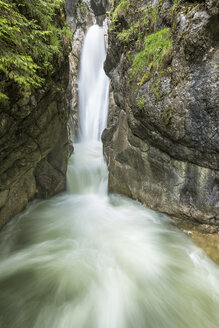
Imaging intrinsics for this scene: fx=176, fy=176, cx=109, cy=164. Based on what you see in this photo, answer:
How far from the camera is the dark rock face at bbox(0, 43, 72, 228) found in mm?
3902

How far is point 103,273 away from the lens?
13.0 feet

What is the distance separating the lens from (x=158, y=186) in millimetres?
6000

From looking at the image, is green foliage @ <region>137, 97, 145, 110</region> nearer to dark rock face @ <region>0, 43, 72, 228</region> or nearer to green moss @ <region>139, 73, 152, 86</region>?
green moss @ <region>139, 73, 152, 86</region>

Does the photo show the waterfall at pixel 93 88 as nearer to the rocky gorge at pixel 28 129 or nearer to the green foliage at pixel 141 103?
the rocky gorge at pixel 28 129

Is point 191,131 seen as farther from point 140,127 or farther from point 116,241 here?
point 116,241

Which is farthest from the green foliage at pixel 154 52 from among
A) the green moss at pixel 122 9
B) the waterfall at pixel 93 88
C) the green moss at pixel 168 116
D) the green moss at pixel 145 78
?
the waterfall at pixel 93 88

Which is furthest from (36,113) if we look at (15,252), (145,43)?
(145,43)

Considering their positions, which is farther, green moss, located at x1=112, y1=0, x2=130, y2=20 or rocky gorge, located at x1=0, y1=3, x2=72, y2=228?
green moss, located at x1=112, y1=0, x2=130, y2=20

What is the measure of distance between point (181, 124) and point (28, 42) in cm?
421

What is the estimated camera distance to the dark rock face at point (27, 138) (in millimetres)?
3902

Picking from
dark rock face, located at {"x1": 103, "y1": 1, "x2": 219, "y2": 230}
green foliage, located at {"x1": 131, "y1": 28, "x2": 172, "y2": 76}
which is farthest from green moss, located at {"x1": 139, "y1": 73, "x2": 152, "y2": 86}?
green foliage, located at {"x1": 131, "y1": 28, "x2": 172, "y2": 76}

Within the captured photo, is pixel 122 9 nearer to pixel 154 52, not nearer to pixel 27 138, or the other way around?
pixel 154 52

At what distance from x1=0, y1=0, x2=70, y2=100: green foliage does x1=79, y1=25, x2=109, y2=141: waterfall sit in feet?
31.2

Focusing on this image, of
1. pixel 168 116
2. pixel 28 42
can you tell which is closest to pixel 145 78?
pixel 168 116
